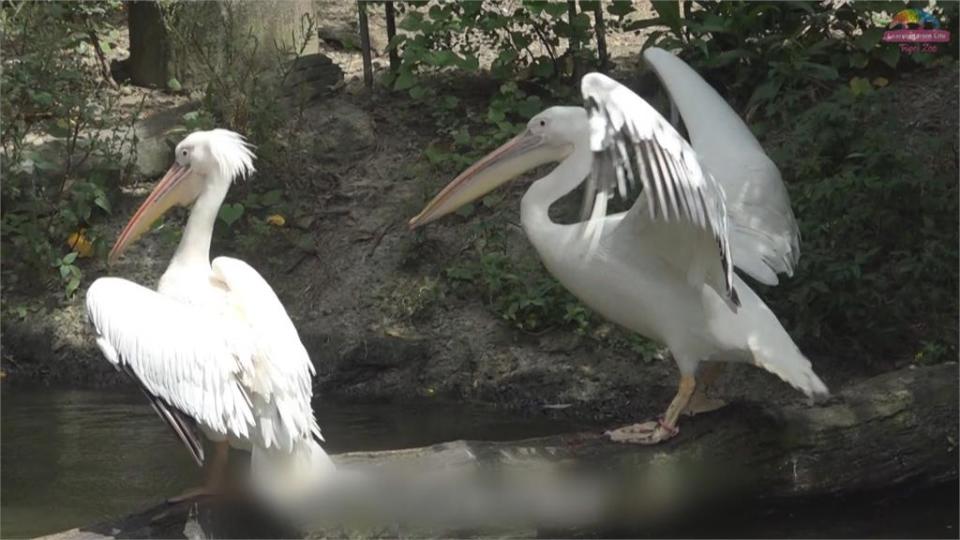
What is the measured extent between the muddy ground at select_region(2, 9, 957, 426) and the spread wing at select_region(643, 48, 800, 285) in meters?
1.34

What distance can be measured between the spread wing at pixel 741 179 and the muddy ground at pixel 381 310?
1.34m

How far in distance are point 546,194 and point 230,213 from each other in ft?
10.3

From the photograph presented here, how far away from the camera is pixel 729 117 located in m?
5.95

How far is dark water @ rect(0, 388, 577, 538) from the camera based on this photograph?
19.2ft

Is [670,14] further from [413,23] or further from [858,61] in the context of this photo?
[413,23]

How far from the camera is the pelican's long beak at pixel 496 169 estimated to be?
221 inches

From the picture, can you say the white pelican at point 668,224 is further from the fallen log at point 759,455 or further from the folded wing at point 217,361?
the folded wing at point 217,361

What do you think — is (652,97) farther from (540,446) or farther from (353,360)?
(540,446)

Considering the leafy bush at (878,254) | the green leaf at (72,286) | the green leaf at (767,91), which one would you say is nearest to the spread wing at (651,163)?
the leafy bush at (878,254)

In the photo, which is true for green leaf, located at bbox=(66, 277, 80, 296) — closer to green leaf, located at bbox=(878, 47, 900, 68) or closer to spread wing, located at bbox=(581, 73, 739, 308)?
spread wing, located at bbox=(581, 73, 739, 308)

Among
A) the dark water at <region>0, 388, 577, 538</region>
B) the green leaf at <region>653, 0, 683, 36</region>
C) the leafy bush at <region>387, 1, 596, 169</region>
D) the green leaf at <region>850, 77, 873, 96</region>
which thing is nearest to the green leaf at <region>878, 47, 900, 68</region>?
the green leaf at <region>850, 77, 873, 96</region>

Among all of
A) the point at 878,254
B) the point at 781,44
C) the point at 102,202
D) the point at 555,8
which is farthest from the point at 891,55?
the point at 102,202

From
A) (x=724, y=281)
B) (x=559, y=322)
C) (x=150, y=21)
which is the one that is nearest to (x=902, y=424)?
(x=724, y=281)

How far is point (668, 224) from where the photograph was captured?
4984 millimetres
